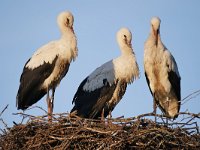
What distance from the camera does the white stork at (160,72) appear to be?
41.1ft

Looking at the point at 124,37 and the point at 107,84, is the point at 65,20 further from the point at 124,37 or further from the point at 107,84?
the point at 107,84

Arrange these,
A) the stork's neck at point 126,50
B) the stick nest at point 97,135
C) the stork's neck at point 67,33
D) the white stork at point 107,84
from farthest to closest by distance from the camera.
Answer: the stork's neck at point 126,50, the stork's neck at point 67,33, the white stork at point 107,84, the stick nest at point 97,135

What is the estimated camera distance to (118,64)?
12.4 meters

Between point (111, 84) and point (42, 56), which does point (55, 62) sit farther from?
point (111, 84)

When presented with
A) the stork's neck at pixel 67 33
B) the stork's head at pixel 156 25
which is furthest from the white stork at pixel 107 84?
the stork's neck at pixel 67 33

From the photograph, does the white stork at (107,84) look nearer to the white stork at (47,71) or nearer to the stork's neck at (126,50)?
the stork's neck at (126,50)

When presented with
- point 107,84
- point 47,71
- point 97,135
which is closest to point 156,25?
point 107,84

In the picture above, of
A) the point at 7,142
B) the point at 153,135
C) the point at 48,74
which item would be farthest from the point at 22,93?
the point at 153,135

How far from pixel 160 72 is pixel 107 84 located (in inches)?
39.0

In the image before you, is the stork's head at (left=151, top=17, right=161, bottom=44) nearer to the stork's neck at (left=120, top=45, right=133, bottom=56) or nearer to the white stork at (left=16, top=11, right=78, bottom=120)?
the stork's neck at (left=120, top=45, right=133, bottom=56)

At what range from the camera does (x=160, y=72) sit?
12.6m

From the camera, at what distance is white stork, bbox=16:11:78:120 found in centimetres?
1216

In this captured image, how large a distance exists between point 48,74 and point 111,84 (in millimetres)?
1075

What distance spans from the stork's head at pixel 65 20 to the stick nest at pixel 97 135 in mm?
2655
